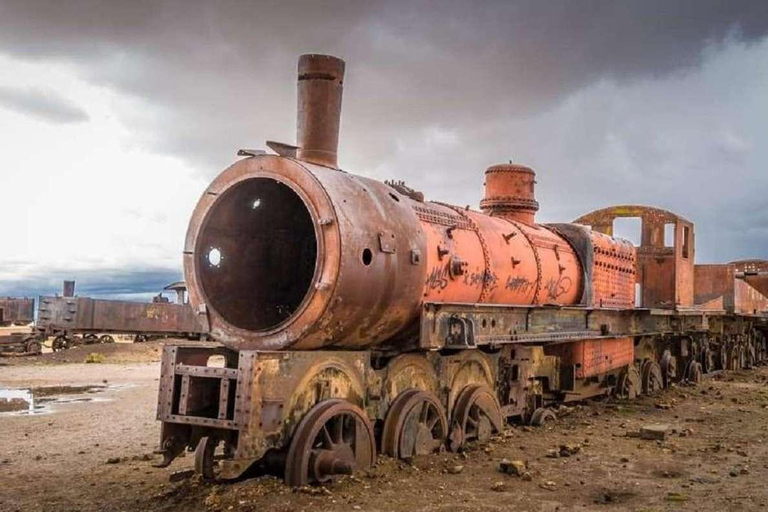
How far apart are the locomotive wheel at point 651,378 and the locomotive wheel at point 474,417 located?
6.24m

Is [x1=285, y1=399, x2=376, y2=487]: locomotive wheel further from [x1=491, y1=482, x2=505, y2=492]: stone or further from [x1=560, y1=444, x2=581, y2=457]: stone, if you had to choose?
[x1=560, y1=444, x2=581, y2=457]: stone

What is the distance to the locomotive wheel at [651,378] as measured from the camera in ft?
47.3

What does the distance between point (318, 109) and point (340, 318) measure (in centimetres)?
225

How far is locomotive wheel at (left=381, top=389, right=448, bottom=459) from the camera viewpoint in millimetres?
7301

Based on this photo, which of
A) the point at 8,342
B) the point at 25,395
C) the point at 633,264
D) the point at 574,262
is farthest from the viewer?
the point at 8,342

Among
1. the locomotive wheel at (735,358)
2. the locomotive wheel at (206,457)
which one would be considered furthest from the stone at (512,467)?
the locomotive wheel at (735,358)

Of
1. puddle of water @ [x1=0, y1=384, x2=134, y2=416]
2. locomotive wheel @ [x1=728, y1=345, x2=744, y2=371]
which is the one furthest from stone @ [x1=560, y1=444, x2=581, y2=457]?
locomotive wheel @ [x1=728, y1=345, x2=744, y2=371]

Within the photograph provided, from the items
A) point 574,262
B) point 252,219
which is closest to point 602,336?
point 574,262

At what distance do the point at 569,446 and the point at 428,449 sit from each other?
1.89 m

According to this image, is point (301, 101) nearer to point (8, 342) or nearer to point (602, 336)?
point (602, 336)

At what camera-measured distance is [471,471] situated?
7406mm

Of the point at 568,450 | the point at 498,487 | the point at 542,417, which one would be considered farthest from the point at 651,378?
the point at 498,487

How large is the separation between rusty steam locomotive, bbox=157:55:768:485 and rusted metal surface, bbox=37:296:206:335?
1960 cm

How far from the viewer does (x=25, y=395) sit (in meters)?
15.1
